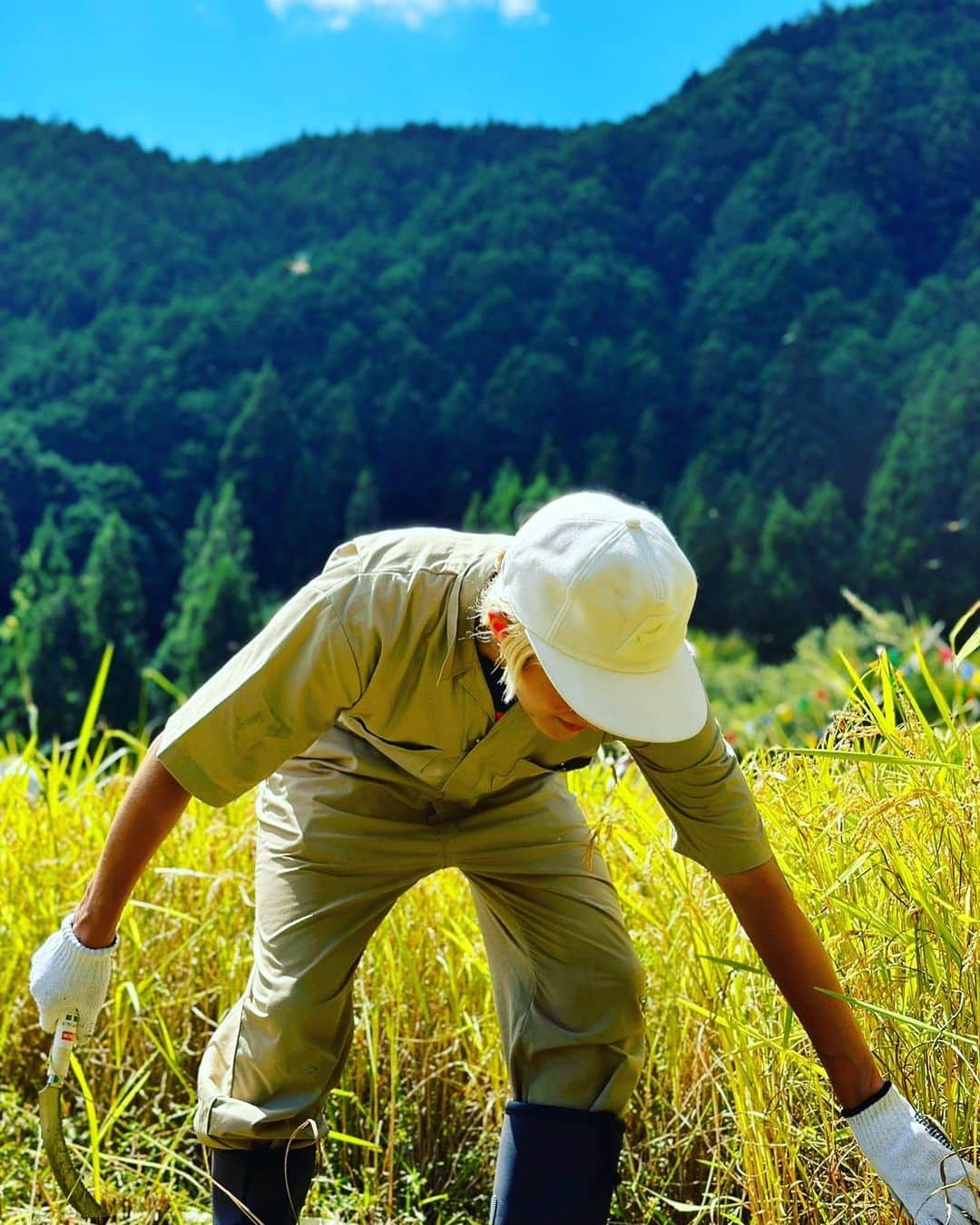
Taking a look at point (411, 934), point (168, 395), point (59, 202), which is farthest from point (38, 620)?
point (411, 934)

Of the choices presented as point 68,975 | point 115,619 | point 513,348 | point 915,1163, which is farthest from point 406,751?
point 513,348

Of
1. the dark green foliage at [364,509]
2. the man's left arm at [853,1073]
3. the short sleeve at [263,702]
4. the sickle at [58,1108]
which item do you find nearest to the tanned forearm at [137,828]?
the short sleeve at [263,702]

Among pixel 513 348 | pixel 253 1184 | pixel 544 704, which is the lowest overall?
pixel 253 1184

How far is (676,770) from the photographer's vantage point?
136cm

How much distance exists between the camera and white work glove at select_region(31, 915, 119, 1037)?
4.54 feet

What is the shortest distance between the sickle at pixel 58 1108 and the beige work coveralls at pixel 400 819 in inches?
6.8

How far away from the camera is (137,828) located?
1.33 metres

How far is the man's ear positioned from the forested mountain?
23.6m

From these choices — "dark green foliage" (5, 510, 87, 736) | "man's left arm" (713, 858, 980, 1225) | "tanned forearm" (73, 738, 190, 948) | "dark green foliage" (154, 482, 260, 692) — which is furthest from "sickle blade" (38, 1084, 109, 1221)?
"dark green foliage" (5, 510, 87, 736)

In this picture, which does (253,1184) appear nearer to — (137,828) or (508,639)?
(137,828)

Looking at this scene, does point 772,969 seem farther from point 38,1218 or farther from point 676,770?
point 38,1218

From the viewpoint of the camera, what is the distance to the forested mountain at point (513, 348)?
90.2ft

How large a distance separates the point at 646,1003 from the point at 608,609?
2.83 ft

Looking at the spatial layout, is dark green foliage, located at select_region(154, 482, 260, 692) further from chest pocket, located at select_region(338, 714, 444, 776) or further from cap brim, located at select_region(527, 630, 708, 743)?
cap brim, located at select_region(527, 630, 708, 743)
